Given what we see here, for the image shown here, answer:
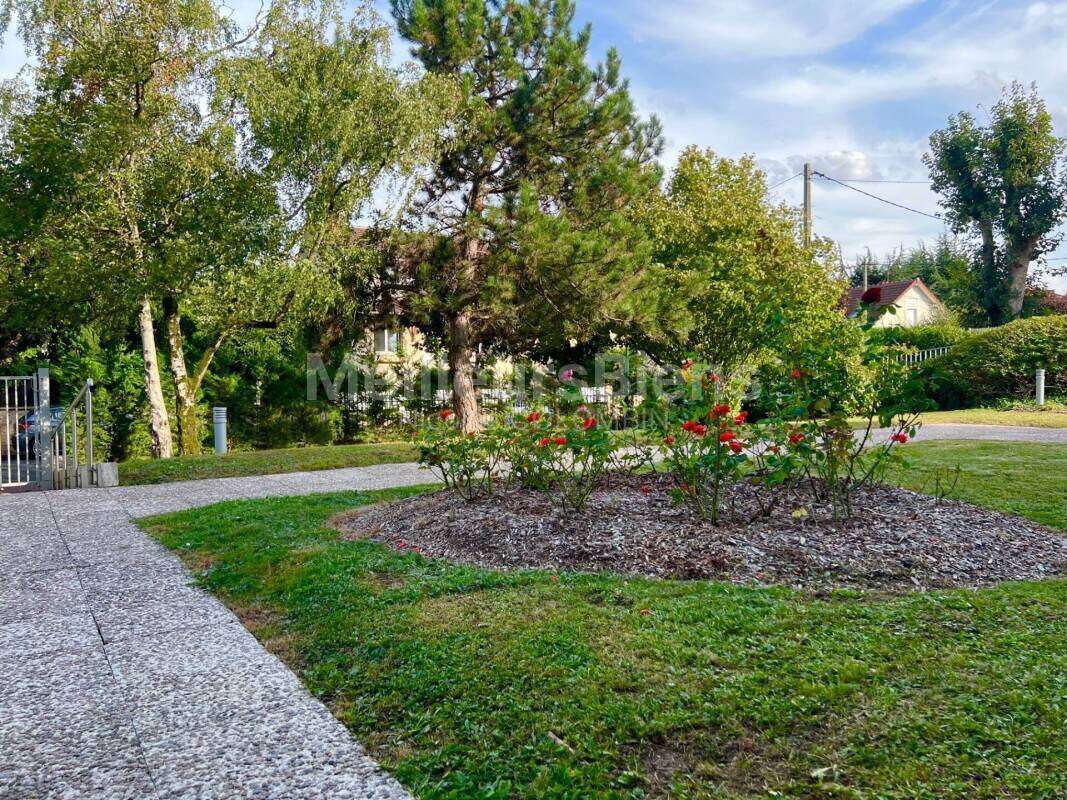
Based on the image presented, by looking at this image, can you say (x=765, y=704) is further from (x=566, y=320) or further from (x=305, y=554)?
(x=566, y=320)

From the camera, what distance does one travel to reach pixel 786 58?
28.3 feet

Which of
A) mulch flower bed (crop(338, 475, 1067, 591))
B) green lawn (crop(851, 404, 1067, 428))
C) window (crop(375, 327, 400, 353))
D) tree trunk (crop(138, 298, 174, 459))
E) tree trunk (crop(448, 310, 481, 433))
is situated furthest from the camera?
window (crop(375, 327, 400, 353))

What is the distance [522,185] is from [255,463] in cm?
586

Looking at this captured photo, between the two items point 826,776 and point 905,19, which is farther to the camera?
point 905,19

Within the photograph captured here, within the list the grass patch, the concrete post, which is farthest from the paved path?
the concrete post

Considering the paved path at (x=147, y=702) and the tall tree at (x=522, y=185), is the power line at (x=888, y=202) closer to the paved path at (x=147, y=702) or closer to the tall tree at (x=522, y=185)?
the tall tree at (x=522, y=185)

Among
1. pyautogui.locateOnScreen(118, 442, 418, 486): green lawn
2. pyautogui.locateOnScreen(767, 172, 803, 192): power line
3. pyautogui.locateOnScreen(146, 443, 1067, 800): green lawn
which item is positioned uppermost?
pyautogui.locateOnScreen(767, 172, 803, 192): power line

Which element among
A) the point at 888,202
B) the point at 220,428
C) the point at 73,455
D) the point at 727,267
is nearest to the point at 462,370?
the point at 220,428

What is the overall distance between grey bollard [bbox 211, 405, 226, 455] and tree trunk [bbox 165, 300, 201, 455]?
0.31 meters

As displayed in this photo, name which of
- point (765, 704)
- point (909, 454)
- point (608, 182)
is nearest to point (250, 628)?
point (765, 704)

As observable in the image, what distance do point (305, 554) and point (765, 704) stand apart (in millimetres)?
3111

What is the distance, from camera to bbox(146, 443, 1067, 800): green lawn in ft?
6.87

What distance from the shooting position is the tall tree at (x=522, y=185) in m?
12.6

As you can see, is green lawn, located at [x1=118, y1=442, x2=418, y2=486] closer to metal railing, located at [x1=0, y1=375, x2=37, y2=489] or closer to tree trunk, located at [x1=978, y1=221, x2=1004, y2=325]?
metal railing, located at [x1=0, y1=375, x2=37, y2=489]
